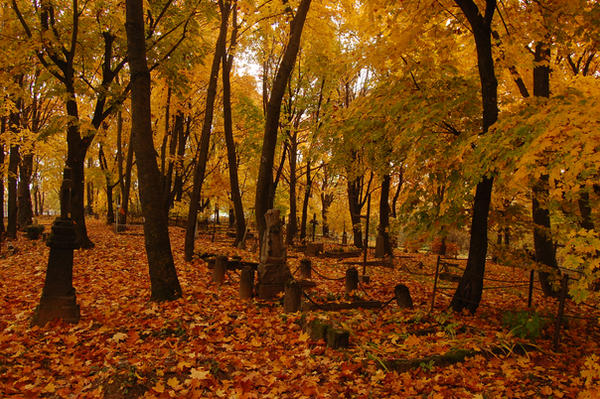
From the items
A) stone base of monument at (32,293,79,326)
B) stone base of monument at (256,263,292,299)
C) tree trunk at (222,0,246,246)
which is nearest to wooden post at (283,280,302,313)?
stone base of monument at (256,263,292,299)

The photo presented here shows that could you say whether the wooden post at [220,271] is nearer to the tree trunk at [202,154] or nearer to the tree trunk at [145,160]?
the tree trunk at [145,160]

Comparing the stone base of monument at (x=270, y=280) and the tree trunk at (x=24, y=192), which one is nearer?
the stone base of monument at (x=270, y=280)

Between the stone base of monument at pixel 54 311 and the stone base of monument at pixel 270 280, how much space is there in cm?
342

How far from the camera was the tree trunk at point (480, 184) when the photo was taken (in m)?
6.42

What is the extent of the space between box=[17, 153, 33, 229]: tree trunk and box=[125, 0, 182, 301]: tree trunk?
47.6 ft

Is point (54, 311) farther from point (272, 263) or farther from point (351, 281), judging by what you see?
point (351, 281)

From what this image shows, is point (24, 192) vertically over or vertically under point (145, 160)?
under

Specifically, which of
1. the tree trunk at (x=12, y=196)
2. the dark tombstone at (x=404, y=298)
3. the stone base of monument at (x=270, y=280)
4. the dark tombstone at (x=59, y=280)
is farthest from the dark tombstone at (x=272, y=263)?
the tree trunk at (x=12, y=196)

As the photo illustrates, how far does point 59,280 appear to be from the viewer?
591 centimetres

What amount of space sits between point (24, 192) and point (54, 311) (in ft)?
53.5

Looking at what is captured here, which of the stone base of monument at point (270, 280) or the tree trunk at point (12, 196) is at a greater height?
the tree trunk at point (12, 196)

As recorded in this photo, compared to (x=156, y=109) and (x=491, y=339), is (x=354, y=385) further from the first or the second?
(x=156, y=109)

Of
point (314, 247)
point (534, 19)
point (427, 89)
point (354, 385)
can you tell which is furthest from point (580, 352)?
point (314, 247)

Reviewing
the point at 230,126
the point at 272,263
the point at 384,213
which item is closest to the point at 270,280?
the point at 272,263
